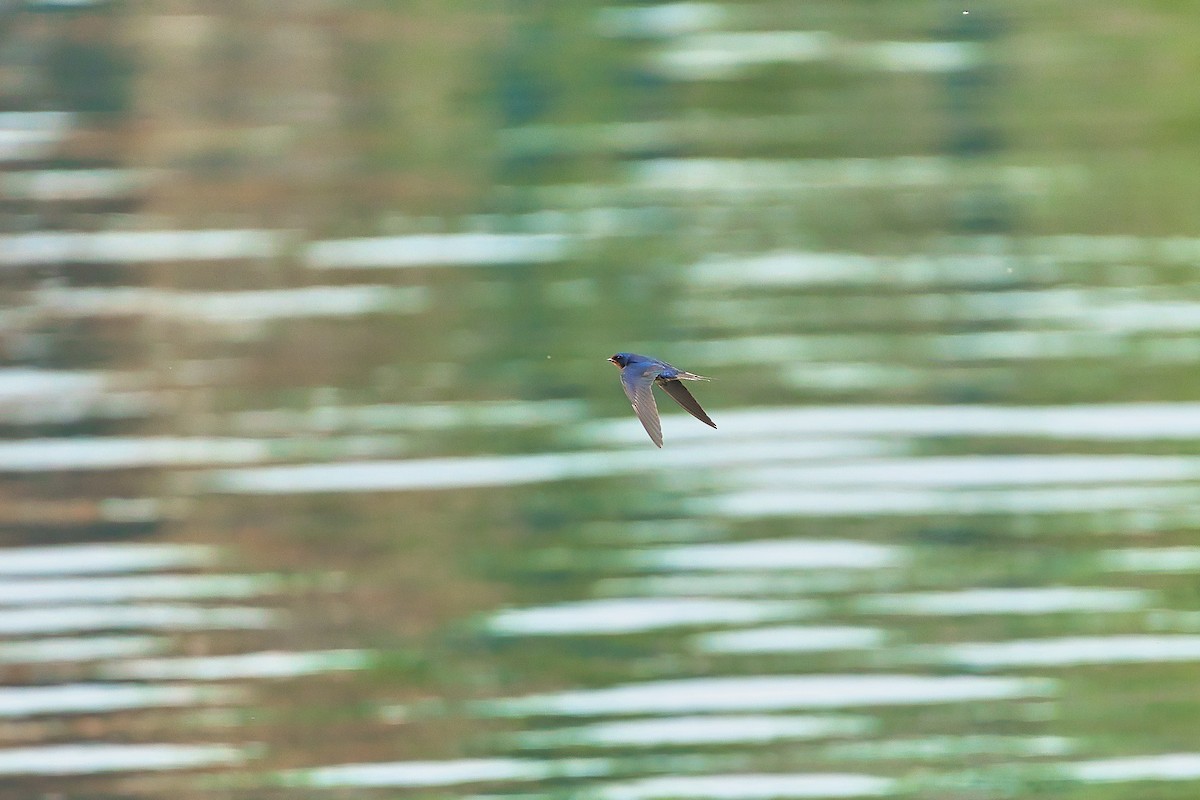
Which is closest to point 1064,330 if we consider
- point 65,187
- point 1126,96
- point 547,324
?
point 1126,96

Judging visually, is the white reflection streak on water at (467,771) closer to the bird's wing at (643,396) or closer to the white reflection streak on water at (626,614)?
the white reflection streak on water at (626,614)

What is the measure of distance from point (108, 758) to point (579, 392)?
110cm

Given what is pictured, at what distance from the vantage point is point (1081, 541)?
2.60 m

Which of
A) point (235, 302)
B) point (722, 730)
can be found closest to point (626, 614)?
point (722, 730)

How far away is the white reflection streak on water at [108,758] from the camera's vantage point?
2.64 metres

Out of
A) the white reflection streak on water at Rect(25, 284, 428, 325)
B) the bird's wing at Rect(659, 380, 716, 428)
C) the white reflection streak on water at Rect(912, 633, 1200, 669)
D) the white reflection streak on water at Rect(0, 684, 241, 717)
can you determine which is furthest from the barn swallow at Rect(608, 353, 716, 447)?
the white reflection streak on water at Rect(0, 684, 241, 717)

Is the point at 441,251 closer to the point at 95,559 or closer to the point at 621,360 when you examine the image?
the point at 621,360

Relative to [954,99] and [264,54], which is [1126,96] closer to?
[954,99]

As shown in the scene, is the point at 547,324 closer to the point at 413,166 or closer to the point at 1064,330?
the point at 413,166

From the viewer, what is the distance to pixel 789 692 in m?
2.59

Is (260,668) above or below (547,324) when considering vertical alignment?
below

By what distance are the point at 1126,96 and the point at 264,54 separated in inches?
62.0

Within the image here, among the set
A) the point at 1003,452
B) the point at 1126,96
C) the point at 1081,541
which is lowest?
the point at 1081,541

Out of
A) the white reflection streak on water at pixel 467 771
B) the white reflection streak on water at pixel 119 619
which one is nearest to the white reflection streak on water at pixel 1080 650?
the white reflection streak on water at pixel 467 771
